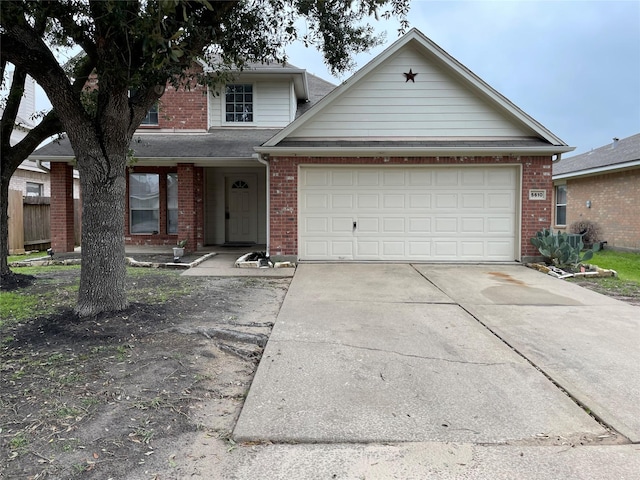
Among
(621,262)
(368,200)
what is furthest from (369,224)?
(621,262)

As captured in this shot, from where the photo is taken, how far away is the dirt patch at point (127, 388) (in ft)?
8.74

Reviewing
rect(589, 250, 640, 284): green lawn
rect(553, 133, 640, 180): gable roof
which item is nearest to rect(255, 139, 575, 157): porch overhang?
rect(589, 250, 640, 284): green lawn

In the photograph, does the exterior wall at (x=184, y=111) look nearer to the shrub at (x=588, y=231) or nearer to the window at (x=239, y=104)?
the window at (x=239, y=104)

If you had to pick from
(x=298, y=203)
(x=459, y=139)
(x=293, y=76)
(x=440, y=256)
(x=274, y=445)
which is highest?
(x=293, y=76)

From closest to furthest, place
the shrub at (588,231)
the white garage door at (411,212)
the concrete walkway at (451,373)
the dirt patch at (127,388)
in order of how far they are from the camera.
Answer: the dirt patch at (127,388)
the concrete walkway at (451,373)
the white garage door at (411,212)
the shrub at (588,231)

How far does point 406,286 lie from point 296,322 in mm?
3030

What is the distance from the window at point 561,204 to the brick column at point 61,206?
1942cm

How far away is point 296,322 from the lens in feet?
18.4

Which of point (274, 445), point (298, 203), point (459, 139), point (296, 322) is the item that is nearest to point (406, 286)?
point (296, 322)

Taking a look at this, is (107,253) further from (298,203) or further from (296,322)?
(298,203)

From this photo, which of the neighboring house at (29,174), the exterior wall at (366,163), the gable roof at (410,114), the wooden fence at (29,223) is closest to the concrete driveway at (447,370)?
the exterior wall at (366,163)

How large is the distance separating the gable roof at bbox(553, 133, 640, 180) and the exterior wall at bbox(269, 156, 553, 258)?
19.5 ft

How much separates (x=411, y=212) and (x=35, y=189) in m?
17.9

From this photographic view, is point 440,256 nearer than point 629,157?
Yes
